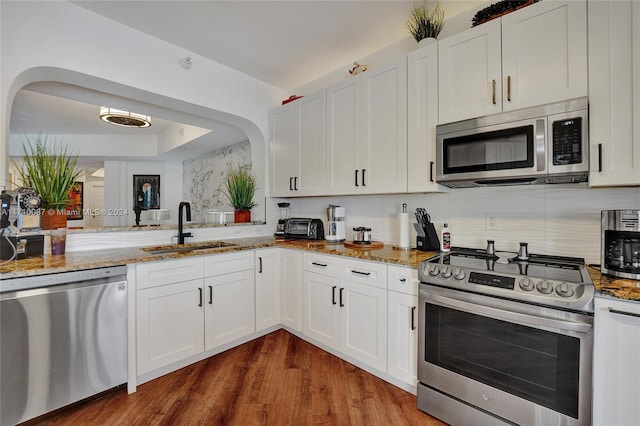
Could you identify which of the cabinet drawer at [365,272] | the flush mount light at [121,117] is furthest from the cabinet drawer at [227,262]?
the flush mount light at [121,117]

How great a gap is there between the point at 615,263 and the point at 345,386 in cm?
174

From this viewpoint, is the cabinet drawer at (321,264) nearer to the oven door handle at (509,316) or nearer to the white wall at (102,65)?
the oven door handle at (509,316)

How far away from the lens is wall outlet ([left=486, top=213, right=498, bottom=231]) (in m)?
2.10

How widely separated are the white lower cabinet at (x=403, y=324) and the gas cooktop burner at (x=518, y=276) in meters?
0.14

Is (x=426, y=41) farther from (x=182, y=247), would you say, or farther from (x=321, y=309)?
(x=182, y=247)

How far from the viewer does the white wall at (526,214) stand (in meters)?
1.75

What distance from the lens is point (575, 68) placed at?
153cm

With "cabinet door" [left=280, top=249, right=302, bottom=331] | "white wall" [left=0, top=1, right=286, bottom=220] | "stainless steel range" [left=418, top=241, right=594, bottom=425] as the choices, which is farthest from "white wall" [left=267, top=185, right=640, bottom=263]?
"white wall" [left=0, top=1, right=286, bottom=220]

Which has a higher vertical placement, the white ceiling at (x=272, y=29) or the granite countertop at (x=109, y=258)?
the white ceiling at (x=272, y=29)

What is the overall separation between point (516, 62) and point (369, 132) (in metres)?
1.08

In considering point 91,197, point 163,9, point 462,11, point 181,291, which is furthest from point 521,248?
→ point 91,197

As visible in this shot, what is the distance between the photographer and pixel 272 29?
241cm

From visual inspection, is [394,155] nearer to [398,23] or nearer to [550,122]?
[550,122]

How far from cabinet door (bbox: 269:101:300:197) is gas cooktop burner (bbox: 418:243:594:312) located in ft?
6.11
